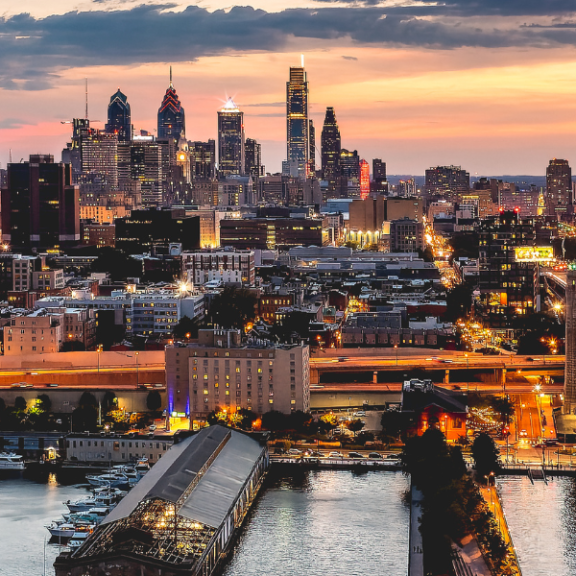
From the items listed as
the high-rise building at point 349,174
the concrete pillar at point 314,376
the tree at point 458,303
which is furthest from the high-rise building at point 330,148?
the concrete pillar at point 314,376

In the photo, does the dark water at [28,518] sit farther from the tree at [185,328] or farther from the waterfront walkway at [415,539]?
the tree at [185,328]

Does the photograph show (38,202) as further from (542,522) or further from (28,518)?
(542,522)

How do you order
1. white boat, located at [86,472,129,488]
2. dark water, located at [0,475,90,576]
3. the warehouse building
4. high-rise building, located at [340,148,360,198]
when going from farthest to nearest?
high-rise building, located at [340,148,360,198] < white boat, located at [86,472,129,488] < dark water, located at [0,475,90,576] < the warehouse building

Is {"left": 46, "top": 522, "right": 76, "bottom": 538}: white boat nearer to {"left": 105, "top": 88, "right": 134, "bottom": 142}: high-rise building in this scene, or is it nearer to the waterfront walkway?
the waterfront walkway

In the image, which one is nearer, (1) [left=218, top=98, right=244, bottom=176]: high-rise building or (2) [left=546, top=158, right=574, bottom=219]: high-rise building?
(2) [left=546, top=158, right=574, bottom=219]: high-rise building

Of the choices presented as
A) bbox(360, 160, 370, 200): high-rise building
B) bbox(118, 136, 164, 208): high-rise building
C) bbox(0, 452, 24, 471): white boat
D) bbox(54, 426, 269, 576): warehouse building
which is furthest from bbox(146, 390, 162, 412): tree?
bbox(360, 160, 370, 200): high-rise building

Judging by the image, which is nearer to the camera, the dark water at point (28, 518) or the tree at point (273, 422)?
the dark water at point (28, 518)
